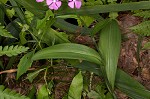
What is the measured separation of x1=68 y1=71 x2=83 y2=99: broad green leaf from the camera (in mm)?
1430

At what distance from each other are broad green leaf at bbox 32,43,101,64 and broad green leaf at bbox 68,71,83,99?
123 mm

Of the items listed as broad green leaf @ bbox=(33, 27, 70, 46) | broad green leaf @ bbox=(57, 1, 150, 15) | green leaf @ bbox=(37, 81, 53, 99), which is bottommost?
green leaf @ bbox=(37, 81, 53, 99)

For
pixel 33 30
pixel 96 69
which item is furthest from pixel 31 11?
pixel 96 69

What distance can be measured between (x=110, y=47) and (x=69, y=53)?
0.19 m

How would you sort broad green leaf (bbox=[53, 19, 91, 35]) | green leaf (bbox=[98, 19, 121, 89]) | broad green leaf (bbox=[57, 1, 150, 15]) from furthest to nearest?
broad green leaf (bbox=[53, 19, 91, 35]) < broad green leaf (bbox=[57, 1, 150, 15]) < green leaf (bbox=[98, 19, 121, 89])

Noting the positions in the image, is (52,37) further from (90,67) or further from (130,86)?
(130,86)

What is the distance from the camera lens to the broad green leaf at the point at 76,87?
4.69 feet

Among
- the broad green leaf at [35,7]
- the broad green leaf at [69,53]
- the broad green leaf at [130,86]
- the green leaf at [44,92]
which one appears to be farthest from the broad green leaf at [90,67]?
the broad green leaf at [35,7]

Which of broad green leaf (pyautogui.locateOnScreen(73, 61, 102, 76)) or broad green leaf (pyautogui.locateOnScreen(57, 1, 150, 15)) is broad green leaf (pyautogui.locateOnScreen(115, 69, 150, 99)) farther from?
broad green leaf (pyautogui.locateOnScreen(57, 1, 150, 15))

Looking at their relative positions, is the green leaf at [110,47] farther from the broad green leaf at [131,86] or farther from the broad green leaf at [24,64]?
the broad green leaf at [24,64]

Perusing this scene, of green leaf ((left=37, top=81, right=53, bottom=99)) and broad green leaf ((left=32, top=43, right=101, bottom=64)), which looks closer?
broad green leaf ((left=32, top=43, right=101, bottom=64))

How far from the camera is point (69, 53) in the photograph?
135 centimetres

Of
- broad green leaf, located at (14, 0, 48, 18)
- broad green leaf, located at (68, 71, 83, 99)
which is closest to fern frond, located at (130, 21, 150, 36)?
broad green leaf, located at (68, 71, 83, 99)

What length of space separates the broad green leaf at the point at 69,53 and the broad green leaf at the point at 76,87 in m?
0.12
